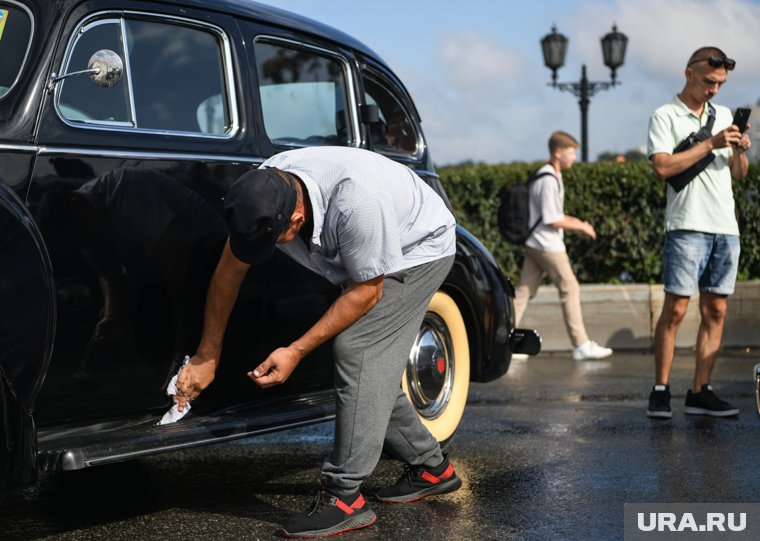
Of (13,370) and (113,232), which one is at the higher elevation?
(113,232)

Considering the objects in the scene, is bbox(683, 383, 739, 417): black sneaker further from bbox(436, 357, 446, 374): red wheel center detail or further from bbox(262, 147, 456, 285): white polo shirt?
bbox(262, 147, 456, 285): white polo shirt

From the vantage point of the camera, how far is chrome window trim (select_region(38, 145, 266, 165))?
13.0 ft

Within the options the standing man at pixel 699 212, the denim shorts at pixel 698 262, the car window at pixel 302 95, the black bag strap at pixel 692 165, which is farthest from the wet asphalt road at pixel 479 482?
the car window at pixel 302 95

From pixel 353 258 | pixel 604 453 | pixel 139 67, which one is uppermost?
pixel 139 67

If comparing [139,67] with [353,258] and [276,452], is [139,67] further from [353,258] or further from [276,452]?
[276,452]

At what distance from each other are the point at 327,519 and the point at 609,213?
6964 millimetres

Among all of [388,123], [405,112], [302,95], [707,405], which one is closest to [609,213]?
[707,405]

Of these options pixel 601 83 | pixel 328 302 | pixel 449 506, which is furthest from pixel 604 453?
pixel 601 83

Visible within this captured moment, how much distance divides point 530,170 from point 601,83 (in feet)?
22.2

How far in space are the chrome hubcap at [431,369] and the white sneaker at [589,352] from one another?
3.75 meters

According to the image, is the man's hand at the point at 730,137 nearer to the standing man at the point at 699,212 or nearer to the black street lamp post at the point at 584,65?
the standing man at the point at 699,212

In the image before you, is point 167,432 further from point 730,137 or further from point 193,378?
point 730,137

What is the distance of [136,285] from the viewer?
13.8 ft

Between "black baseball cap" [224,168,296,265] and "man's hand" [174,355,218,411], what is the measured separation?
579 mm
